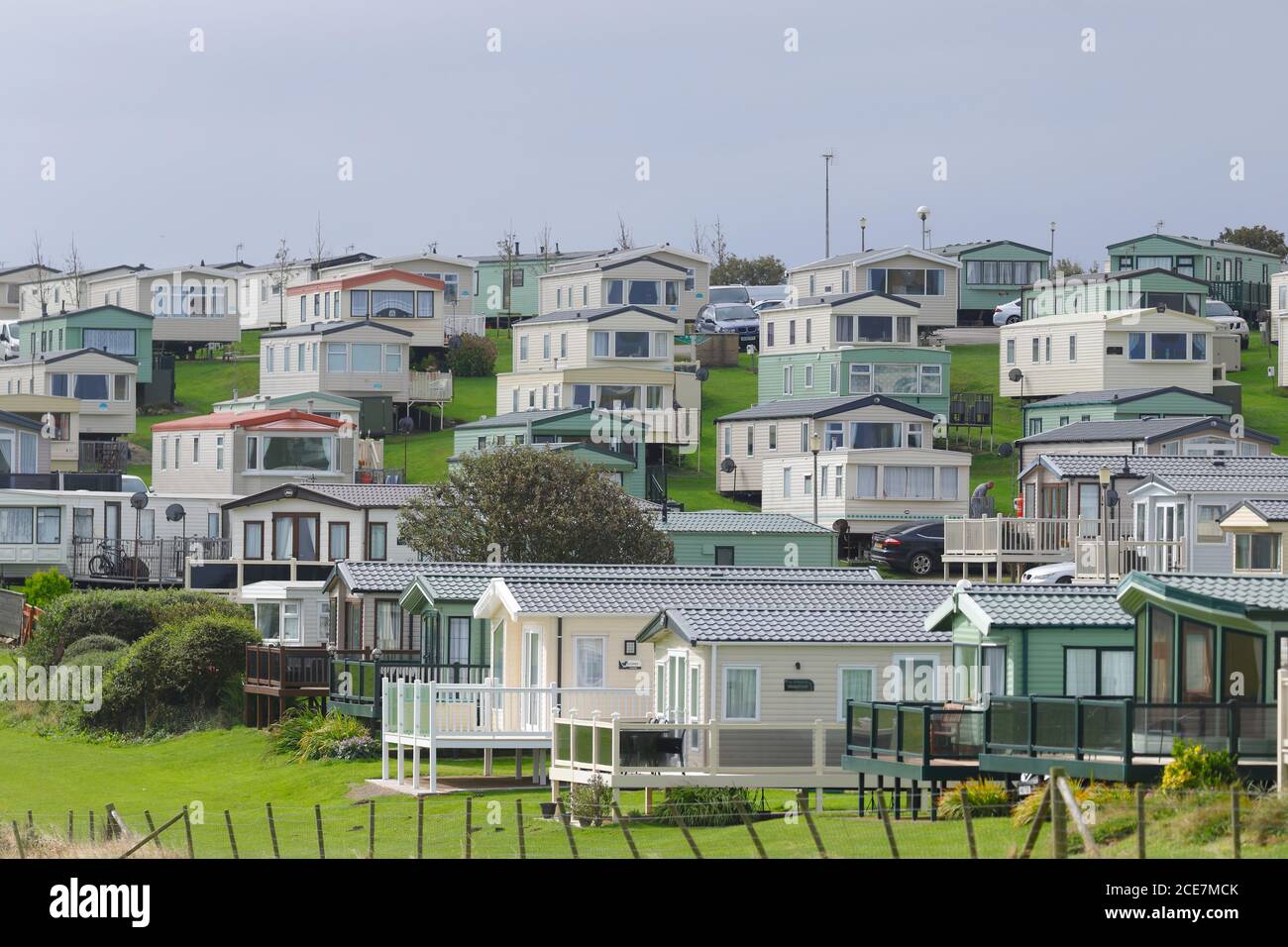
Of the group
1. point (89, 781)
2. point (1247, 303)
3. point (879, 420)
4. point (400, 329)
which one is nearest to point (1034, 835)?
point (89, 781)

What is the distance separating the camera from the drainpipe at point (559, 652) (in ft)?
142

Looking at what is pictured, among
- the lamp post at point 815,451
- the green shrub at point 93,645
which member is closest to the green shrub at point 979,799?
the green shrub at point 93,645

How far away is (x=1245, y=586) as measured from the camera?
1321 inches

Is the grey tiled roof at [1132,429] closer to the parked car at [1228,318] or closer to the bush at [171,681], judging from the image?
the parked car at [1228,318]

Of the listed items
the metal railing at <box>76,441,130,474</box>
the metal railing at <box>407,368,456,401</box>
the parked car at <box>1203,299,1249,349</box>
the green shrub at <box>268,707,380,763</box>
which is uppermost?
the parked car at <box>1203,299,1249,349</box>

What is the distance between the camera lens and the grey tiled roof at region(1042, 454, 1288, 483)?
190 feet

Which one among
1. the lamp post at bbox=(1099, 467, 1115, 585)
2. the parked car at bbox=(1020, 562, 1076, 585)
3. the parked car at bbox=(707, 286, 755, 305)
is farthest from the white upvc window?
the parked car at bbox=(707, 286, 755, 305)

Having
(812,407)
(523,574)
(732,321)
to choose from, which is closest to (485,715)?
(523,574)

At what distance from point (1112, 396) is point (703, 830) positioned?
184 feet

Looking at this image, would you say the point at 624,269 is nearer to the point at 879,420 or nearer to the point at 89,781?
the point at 879,420

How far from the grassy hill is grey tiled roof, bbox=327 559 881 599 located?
32477 mm

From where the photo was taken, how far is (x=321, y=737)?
48.5 metres

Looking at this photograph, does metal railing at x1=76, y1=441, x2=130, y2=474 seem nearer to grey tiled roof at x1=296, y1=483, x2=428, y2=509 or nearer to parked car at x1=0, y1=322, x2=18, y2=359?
parked car at x1=0, y1=322, x2=18, y2=359
